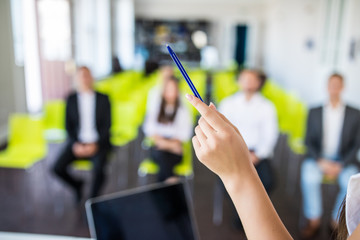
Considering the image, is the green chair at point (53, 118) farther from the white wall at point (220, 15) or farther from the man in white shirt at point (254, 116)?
the white wall at point (220, 15)

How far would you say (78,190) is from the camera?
3686mm

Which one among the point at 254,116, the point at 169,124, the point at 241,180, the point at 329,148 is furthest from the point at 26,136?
the point at 241,180

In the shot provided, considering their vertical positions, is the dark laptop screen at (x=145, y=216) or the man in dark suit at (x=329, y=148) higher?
the dark laptop screen at (x=145, y=216)

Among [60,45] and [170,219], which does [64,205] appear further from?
[60,45]

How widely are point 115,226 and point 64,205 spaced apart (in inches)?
106

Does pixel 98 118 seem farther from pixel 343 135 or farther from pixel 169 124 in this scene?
pixel 343 135

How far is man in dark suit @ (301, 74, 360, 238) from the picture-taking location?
325cm

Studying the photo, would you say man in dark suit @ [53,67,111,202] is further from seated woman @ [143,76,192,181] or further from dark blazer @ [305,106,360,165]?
dark blazer @ [305,106,360,165]

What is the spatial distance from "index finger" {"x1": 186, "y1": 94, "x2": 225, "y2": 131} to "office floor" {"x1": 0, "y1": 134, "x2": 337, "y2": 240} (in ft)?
7.51

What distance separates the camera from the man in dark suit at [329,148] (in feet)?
10.6

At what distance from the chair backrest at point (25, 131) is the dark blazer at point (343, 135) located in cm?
275

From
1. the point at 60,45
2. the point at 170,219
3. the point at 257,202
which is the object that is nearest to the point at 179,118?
the point at 170,219

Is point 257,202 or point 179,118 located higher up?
point 257,202

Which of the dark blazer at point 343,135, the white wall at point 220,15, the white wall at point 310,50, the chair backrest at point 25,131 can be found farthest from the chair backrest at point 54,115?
the white wall at point 220,15
